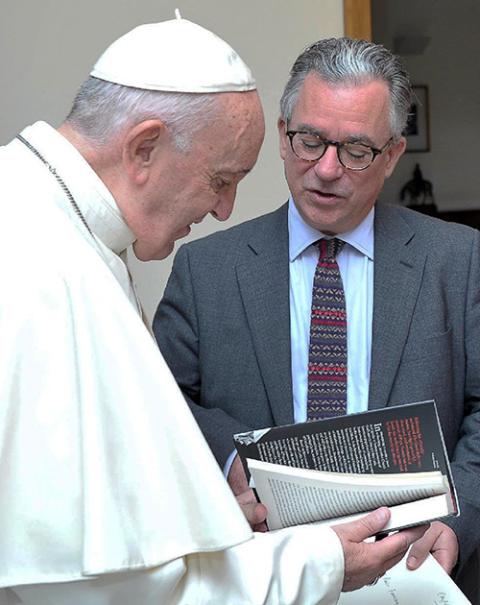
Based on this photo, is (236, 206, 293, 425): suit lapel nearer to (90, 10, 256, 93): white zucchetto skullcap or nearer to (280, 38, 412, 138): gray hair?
(280, 38, 412, 138): gray hair

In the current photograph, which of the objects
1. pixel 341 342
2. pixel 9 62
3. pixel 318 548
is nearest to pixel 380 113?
pixel 341 342

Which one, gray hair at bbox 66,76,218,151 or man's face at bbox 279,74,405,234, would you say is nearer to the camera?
gray hair at bbox 66,76,218,151

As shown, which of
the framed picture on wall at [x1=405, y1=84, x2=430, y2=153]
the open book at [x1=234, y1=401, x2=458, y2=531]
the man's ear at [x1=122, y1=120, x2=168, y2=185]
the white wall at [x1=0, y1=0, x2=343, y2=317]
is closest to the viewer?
the man's ear at [x1=122, y1=120, x2=168, y2=185]

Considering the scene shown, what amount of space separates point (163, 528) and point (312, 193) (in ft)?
3.62

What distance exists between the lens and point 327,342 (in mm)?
2293

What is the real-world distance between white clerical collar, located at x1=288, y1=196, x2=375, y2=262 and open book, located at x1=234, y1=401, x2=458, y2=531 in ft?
2.36

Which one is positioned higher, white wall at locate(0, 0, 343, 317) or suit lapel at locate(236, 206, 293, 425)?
white wall at locate(0, 0, 343, 317)

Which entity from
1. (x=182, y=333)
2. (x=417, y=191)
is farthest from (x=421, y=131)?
(x=182, y=333)

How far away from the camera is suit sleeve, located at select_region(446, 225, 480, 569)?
2195 mm

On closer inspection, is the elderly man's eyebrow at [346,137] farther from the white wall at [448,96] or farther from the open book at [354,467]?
the white wall at [448,96]

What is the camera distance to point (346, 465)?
1.74 m

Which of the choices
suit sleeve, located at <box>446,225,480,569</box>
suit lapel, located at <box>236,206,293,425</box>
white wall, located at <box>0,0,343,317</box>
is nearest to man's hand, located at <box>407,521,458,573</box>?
suit sleeve, located at <box>446,225,480,569</box>

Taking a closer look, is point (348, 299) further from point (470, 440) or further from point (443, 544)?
point (443, 544)

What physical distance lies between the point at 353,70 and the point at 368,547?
114 centimetres
